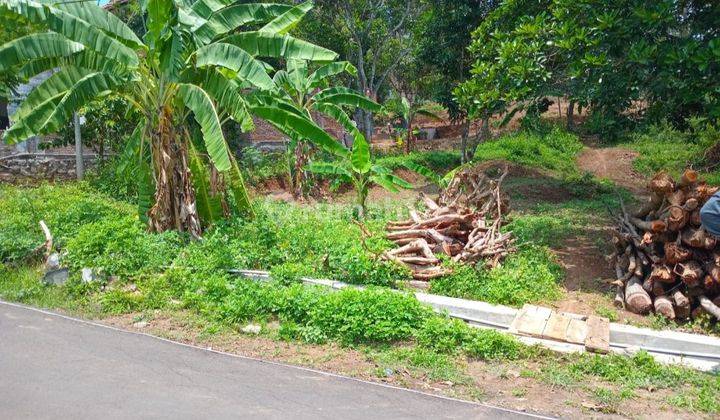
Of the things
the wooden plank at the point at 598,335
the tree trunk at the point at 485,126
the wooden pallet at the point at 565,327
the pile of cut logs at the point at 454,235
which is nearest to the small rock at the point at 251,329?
the pile of cut logs at the point at 454,235

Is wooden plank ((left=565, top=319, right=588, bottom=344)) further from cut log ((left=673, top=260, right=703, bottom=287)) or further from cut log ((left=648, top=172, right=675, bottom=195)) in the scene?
cut log ((left=648, top=172, right=675, bottom=195))

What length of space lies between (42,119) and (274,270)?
3868 mm

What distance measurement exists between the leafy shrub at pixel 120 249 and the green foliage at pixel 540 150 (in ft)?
39.1

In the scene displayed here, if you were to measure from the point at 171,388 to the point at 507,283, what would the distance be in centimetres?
421

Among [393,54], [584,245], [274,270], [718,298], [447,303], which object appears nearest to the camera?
[718,298]

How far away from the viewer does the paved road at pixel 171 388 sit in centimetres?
470

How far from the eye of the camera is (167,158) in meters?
9.34

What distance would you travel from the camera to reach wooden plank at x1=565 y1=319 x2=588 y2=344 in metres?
6.11

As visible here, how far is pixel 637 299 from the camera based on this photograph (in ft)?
22.5

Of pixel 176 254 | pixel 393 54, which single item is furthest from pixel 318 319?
pixel 393 54

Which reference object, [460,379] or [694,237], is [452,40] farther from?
[460,379]

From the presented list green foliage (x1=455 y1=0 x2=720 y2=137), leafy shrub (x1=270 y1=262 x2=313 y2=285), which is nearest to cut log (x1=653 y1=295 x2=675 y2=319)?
green foliage (x1=455 y1=0 x2=720 y2=137)

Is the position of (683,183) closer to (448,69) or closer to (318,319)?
(318,319)

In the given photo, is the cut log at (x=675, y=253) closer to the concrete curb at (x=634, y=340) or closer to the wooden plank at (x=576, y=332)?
the concrete curb at (x=634, y=340)
